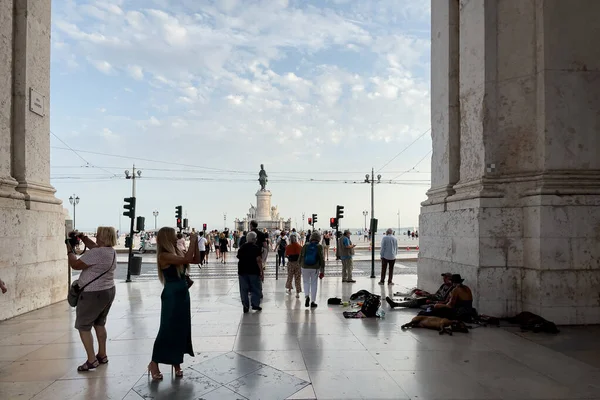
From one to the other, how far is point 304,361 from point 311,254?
4.40 m

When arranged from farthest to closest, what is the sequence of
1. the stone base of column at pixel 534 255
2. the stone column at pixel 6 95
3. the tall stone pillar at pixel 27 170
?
the stone column at pixel 6 95, the tall stone pillar at pixel 27 170, the stone base of column at pixel 534 255

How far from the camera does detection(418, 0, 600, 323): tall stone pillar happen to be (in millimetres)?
8602

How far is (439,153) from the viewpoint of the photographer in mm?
11648

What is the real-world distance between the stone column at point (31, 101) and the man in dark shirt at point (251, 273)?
16.0ft

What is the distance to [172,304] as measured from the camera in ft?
17.9

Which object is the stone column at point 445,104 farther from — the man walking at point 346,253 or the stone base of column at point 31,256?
the stone base of column at point 31,256

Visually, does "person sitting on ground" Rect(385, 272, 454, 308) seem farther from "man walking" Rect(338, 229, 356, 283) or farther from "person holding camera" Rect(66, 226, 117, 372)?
"person holding camera" Rect(66, 226, 117, 372)

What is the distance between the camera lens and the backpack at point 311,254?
34.2 ft

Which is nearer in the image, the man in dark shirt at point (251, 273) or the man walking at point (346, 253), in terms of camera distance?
the man in dark shirt at point (251, 273)

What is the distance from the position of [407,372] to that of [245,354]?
2233 millimetres

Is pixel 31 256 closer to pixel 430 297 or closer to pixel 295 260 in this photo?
pixel 295 260

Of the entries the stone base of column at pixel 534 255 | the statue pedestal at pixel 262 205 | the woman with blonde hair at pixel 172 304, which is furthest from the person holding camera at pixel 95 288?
the statue pedestal at pixel 262 205

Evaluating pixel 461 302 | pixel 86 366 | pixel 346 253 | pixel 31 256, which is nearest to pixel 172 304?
pixel 86 366

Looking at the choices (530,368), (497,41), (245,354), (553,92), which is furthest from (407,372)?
(497,41)
